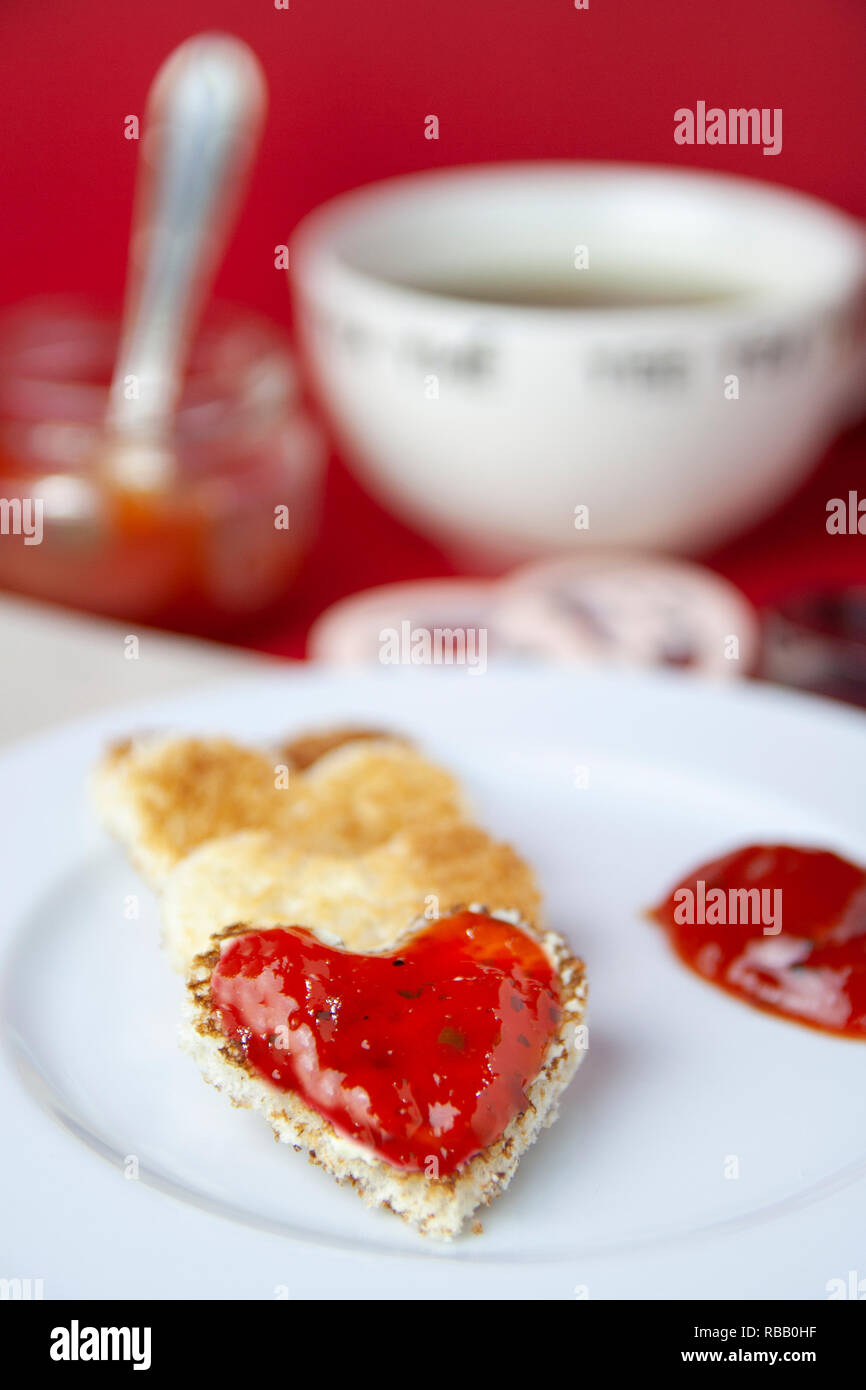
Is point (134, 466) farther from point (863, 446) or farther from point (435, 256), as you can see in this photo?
point (863, 446)

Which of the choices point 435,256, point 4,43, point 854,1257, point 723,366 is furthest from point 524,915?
point 4,43

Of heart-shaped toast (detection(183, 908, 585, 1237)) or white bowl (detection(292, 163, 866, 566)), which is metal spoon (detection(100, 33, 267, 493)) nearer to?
white bowl (detection(292, 163, 866, 566))

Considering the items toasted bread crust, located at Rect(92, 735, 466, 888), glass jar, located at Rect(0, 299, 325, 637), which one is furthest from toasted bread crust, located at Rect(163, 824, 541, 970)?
glass jar, located at Rect(0, 299, 325, 637)

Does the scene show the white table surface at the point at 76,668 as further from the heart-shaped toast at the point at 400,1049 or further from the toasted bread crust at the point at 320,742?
the heart-shaped toast at the point at 400,1049

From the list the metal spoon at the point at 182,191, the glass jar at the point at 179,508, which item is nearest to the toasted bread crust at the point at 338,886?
the glass jar at the point at 179,508

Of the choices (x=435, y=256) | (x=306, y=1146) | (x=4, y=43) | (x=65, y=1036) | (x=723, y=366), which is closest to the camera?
(x=306, y=1146)

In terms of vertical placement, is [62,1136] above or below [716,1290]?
above
